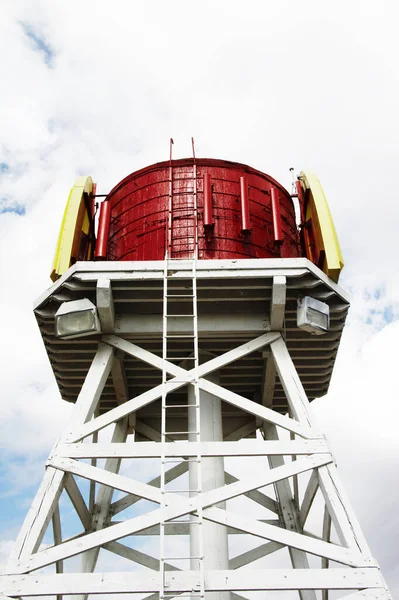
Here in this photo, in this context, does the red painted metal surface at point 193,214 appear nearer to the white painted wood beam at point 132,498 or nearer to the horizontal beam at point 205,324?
the horizontal beam at point 205,324

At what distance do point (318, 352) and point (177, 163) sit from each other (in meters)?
4.76

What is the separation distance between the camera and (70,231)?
1125cm

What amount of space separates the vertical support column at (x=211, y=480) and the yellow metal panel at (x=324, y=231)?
10.6ft

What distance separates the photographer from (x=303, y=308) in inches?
416

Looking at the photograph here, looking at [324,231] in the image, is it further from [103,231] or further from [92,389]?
[92,389]

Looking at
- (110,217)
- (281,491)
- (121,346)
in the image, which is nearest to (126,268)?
(121,346)

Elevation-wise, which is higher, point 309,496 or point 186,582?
point 309,496

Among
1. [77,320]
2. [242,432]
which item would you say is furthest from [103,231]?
[242,432]

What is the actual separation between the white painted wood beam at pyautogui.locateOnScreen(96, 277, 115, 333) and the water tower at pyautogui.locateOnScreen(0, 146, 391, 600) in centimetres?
3

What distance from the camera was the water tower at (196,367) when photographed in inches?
330

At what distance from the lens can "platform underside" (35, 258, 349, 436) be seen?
10.5 meters

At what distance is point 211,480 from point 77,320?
357cm

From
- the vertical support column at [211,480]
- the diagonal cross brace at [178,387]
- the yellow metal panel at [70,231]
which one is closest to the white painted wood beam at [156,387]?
the diagonal cross brace at [178,387]

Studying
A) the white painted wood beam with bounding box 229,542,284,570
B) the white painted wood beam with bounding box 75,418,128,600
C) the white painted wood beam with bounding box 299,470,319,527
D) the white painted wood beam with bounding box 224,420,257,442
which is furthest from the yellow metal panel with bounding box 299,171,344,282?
the white painted wood beam with bounding box 75,418,128,600
